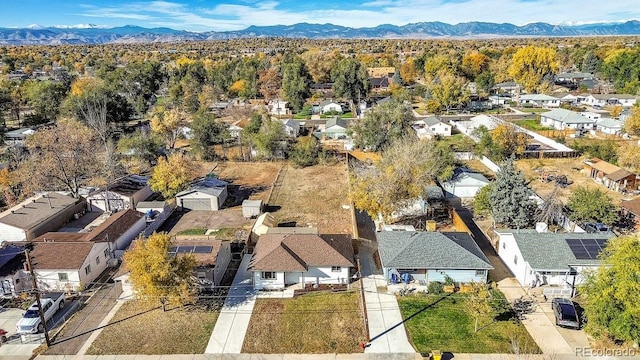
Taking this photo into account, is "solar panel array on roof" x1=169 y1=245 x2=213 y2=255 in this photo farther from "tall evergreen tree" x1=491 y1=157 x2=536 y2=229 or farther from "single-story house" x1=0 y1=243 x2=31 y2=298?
"tall evergreen tree" x1=491 y1=157 x2=536 y2=229

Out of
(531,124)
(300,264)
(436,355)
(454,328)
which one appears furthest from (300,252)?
(531,124)

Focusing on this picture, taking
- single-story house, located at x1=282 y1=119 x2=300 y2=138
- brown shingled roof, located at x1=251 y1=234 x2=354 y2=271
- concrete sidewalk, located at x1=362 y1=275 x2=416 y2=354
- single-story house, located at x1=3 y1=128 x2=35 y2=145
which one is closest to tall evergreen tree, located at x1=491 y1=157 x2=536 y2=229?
concrete sidewalk, located at x1=362 y1=275 x2=416 y2=354

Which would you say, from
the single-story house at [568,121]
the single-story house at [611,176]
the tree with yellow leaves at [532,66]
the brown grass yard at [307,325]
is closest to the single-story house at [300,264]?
the brown grass yard at [307,325]

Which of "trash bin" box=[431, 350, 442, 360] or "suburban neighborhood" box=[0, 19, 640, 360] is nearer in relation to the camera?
"trash bin" box=[431, 350, 442, 360]

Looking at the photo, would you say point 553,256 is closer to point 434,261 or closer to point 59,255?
point 434,261

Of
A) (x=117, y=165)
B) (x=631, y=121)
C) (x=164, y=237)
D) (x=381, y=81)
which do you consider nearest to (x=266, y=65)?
(x=381, y=81)

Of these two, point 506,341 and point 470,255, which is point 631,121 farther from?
point 506,341
